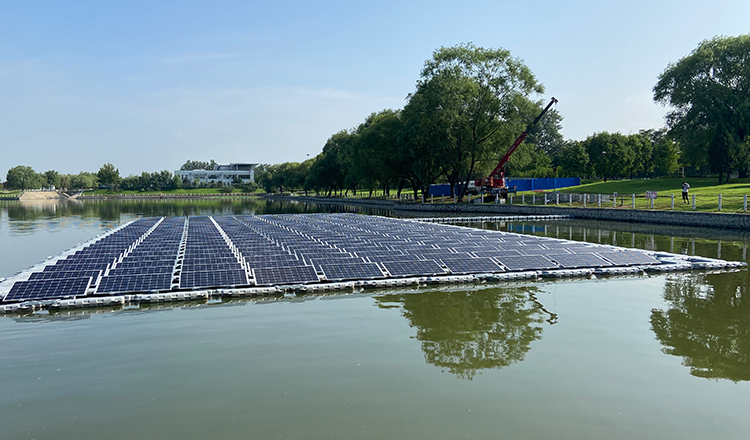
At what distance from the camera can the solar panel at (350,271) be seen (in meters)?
15.2

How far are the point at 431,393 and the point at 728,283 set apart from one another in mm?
11860

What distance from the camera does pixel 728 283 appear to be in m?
15.1

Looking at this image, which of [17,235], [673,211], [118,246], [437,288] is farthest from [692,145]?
[17,235]

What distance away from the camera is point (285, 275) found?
15.1 m

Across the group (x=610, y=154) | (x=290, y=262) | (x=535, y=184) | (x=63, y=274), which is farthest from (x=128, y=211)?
(x=610, y=154)

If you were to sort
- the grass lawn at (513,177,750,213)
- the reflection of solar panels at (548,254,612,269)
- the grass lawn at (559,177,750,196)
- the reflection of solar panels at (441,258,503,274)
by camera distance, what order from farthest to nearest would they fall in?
the grass lawn at (559,177,750,196), the grass lawn at (513,177,750,213), the reflection of solar panels at (548,254,612,269), the reflection of solar panels at (441,258,503,274)

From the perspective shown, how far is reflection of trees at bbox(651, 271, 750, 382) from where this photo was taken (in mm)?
8617

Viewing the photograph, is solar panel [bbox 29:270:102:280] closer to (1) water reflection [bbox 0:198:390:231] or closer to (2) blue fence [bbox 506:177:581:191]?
(1) water reflection [bbox 0:198:390:231]

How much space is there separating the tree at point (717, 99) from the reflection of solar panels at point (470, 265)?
4771 cm

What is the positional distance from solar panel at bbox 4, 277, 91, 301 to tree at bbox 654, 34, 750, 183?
57450mm

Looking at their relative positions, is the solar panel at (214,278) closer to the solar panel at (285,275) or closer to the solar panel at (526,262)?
the solar panel at (285,275)

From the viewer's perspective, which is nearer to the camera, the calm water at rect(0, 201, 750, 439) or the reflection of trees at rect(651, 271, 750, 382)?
the calm water at rect(0, 201, 750, 439)

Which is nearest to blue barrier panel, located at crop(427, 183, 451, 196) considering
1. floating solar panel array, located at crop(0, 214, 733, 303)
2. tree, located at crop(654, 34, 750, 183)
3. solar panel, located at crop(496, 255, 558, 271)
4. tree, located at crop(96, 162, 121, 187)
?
tree, located at crop(654, 34, 750, 183)

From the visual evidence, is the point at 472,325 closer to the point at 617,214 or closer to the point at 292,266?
the point at 292,266
